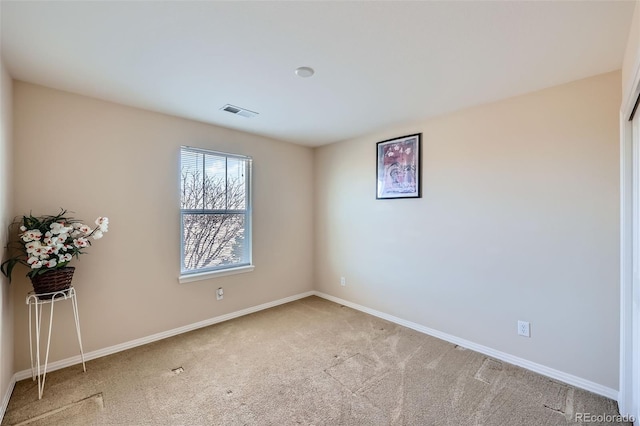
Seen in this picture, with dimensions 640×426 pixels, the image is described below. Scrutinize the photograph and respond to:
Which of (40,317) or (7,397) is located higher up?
(40,317)

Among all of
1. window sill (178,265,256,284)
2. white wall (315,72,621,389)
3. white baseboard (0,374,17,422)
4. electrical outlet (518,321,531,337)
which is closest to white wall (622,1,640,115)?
white wall (315,72,621,389)

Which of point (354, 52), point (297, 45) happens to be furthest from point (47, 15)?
point (354, 52)

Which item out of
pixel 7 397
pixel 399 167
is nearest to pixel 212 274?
pixel 7 397

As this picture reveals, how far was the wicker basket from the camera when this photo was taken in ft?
6.97

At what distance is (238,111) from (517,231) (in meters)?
2.95

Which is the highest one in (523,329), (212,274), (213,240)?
(213,240)

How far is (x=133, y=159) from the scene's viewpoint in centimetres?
283

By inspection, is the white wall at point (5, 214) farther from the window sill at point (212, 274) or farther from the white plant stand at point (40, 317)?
the window sill at point (212, 274)

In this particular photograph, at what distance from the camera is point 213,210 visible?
346 centimetres

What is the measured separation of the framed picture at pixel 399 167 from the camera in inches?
129

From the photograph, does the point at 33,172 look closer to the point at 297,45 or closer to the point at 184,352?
the point at 184,352

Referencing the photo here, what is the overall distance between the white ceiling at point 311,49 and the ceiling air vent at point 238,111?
0.12 m

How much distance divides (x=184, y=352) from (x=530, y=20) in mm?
3648

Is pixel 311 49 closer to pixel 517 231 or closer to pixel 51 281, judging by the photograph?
pixel 517 231
